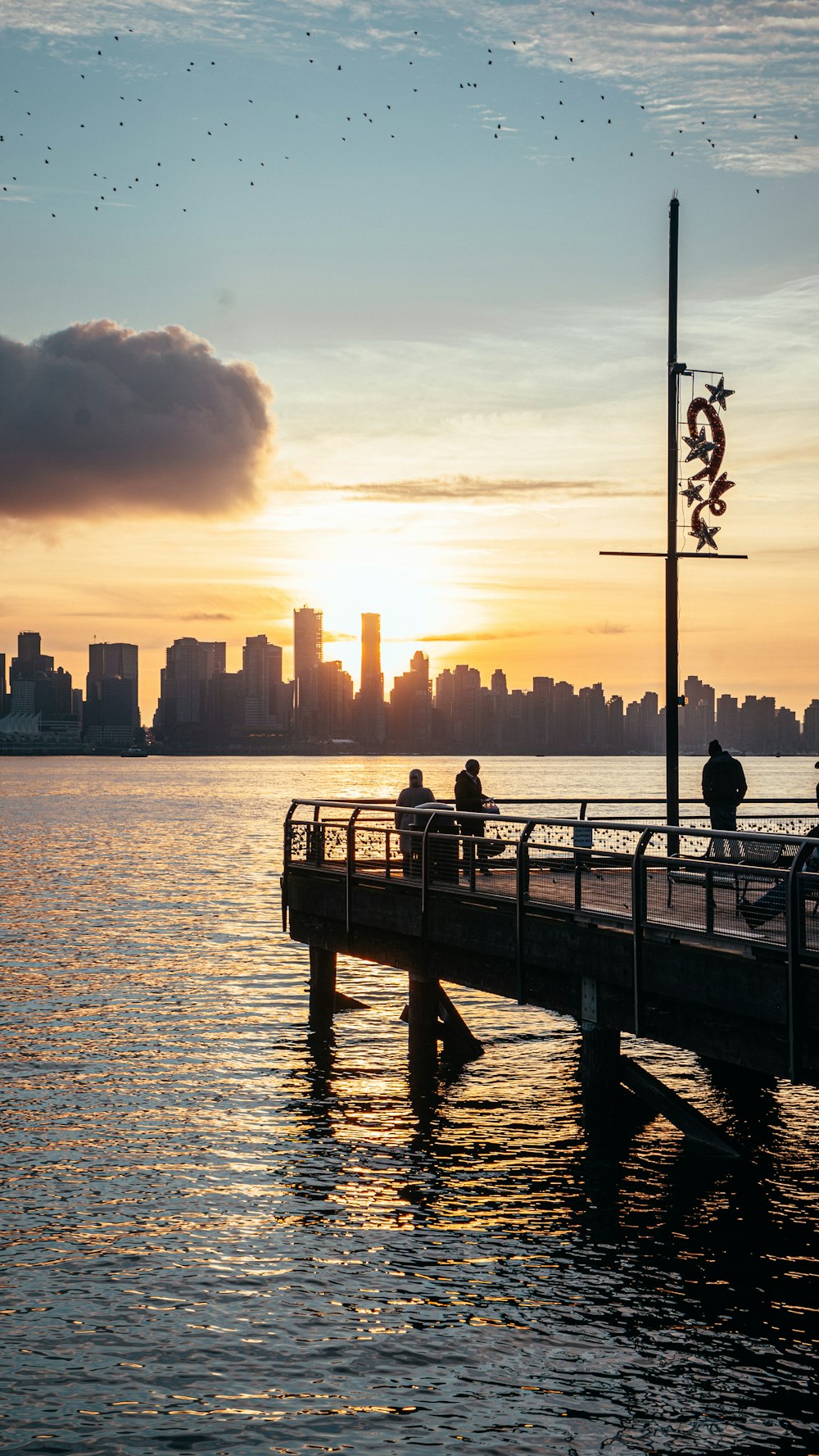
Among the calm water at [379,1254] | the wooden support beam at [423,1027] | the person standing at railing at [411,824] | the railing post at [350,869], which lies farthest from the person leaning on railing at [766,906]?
the railing post at [350,869]

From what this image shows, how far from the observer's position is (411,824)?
2311cm

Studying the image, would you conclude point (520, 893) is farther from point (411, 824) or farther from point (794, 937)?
point (794, 937)

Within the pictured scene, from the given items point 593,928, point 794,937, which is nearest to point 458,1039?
point 593,928

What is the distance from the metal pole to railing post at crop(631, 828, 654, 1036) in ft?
23.4

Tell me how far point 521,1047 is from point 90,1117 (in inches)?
352

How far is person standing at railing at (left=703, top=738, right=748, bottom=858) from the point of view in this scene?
2130cm

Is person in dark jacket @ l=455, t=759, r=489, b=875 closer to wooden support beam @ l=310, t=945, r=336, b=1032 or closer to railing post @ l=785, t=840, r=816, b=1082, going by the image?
wooden support beam @ l=310, t=945, r=336, b=1032

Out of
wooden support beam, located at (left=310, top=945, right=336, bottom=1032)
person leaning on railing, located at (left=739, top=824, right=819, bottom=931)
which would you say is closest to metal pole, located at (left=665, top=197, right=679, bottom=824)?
wooden support beam, located at (left=310, top=945, right=336, bottom=1032)

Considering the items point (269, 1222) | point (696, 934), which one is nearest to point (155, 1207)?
point (269, 1222)

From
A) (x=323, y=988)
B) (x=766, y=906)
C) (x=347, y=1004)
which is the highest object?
(x=766, y=906)

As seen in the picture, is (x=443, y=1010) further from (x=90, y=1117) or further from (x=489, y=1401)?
(x=489, y=1401)

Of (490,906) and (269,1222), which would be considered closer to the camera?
(269,1222)

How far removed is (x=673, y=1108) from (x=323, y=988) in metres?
10.9

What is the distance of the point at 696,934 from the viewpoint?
14984 millimetres
